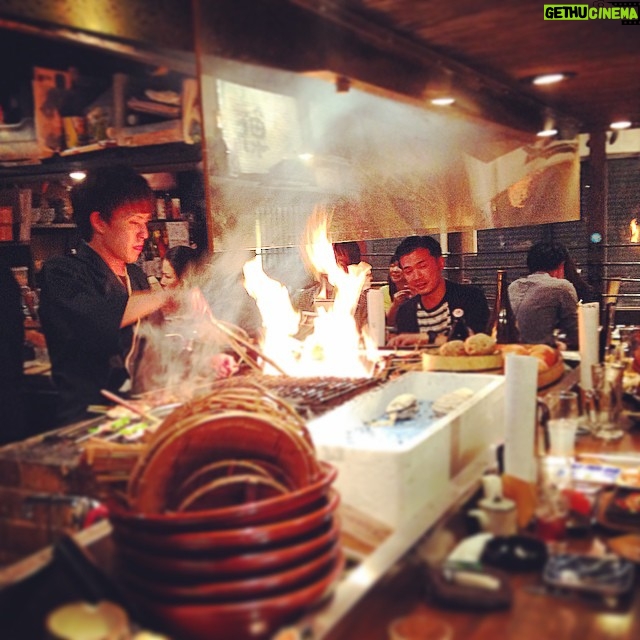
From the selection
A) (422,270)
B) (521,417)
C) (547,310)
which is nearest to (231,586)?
(521,417)

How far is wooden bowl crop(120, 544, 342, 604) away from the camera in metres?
1.34

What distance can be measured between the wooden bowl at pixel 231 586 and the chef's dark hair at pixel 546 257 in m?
5.27

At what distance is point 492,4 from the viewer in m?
2.06

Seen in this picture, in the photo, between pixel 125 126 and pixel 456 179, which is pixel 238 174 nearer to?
pixel 125 126

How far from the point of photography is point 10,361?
4.35 metres

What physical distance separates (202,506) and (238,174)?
51.3 inches

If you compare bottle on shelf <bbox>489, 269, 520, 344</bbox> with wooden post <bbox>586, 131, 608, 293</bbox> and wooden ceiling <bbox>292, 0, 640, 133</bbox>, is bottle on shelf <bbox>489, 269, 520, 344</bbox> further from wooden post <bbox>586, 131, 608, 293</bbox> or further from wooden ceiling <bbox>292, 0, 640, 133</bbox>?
wooden post <bbox>586, 131, 608, 293</bbox>

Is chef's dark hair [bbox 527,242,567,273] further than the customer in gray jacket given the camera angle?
Yes

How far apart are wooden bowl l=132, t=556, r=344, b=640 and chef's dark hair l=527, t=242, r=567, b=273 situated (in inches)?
210

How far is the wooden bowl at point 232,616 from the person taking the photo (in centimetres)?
132

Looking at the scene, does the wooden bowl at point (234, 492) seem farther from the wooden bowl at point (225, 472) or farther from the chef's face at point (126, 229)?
the chef's face at point (126, 229)

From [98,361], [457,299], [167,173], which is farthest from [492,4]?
[167,173]

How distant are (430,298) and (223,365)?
8.04 feet

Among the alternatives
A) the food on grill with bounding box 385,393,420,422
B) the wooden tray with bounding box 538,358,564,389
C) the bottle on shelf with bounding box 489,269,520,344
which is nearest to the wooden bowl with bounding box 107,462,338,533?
the food on grill with bounding box 385,393,420,422
